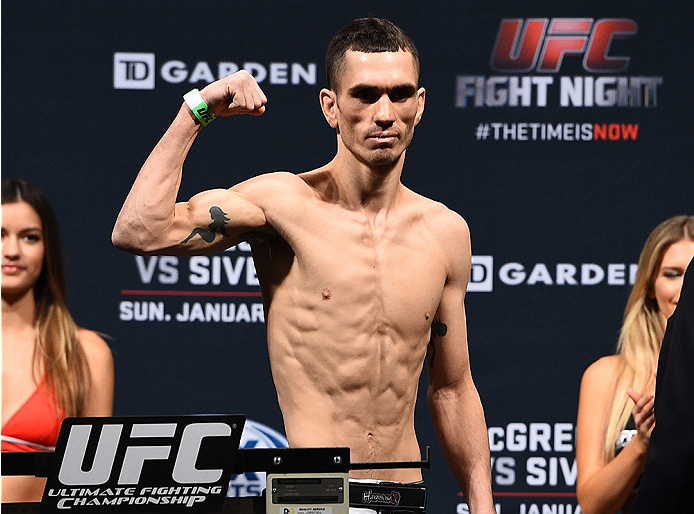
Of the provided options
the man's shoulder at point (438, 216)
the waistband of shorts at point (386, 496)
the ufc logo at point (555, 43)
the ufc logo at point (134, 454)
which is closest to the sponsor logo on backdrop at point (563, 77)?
the ufc logo at point (555, 43)

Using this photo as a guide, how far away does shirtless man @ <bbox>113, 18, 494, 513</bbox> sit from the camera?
85.1 inches

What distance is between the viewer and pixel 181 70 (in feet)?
11.5

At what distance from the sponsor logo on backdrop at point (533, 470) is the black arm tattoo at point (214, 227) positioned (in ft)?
5.59

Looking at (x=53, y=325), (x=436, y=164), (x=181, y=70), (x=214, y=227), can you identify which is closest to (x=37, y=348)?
(x=53, y=325)

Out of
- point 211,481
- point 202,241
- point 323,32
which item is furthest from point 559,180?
point 211,481

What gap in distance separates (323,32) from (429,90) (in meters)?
0.43

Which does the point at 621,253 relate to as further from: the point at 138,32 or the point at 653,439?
A: the point at 653,439

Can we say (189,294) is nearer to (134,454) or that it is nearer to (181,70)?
(181,70)

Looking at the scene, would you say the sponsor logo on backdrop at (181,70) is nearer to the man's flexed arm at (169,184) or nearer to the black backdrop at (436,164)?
the black backdrop at (436,164)

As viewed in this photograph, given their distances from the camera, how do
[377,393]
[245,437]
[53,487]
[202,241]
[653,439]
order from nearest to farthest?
1. [653,439]
2. [53,487]
3. [202,241]
4. [377,393]
5. [245,437]

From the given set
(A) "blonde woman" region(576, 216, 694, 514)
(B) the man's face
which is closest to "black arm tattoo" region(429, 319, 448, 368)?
(B) the man's face

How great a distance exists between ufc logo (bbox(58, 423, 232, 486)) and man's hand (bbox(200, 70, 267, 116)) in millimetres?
661

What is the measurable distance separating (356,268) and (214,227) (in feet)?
1.11

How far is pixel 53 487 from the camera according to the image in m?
1.59
